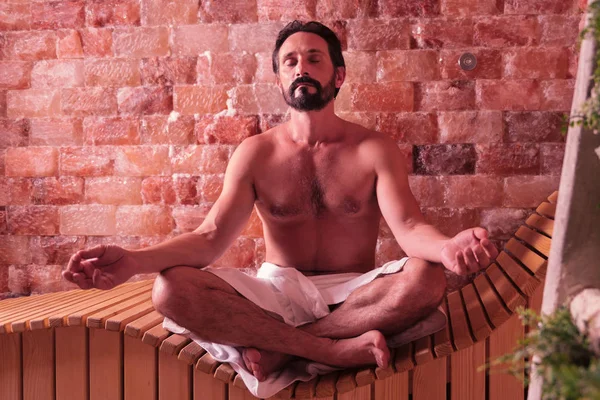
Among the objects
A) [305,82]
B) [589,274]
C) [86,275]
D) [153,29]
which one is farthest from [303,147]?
[589,274]

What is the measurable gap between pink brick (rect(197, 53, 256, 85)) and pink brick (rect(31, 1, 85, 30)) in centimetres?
85

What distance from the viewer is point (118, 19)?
3904 mm

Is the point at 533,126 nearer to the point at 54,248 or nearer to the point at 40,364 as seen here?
the point at 40,364

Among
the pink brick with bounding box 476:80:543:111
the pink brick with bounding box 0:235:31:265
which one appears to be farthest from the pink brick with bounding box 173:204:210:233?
the pink brick with bounding box 476:80:543:111

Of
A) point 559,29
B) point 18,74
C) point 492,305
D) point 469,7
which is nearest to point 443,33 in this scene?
point 469,7

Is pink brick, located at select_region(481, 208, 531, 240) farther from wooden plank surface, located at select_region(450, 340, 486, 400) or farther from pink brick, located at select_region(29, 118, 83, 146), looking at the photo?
pink brick, located at select_region(29, 118, 83, 146)

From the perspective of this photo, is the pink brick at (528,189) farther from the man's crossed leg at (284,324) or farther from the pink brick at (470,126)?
the man's crossed leg at (284,324)

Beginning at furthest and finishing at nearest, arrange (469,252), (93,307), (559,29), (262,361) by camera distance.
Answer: (559,29) → (93,307) → (262,361) → (469,252)

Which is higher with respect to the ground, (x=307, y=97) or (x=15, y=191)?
(x=307, y=97)

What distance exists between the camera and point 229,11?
3.82 meters

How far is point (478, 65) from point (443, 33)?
11.1 inches

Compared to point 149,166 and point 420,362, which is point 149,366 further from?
point 149,166

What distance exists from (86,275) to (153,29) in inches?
83.5

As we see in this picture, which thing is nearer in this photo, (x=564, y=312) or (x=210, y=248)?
(x=564, y=312)
